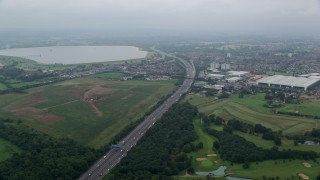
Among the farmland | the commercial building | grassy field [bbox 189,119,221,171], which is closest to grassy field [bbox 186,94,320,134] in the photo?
the farmland

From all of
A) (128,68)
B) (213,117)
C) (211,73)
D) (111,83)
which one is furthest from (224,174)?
(128,68)

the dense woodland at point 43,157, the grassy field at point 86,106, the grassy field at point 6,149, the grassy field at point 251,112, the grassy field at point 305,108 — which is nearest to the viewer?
the dense woodland at point 43,157

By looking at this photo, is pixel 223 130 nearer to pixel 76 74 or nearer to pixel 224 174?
pixel 224 174

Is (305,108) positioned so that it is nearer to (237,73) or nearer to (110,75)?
(237,73)

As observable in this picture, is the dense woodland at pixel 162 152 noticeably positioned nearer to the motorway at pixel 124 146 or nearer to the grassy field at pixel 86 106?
the motorway at pixel 124 146

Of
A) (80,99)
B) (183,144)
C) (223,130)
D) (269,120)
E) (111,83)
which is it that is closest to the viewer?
(183,144)

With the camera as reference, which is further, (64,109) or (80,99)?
(80,99)

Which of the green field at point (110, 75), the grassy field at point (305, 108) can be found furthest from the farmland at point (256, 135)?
the green field at point (110, 75)
